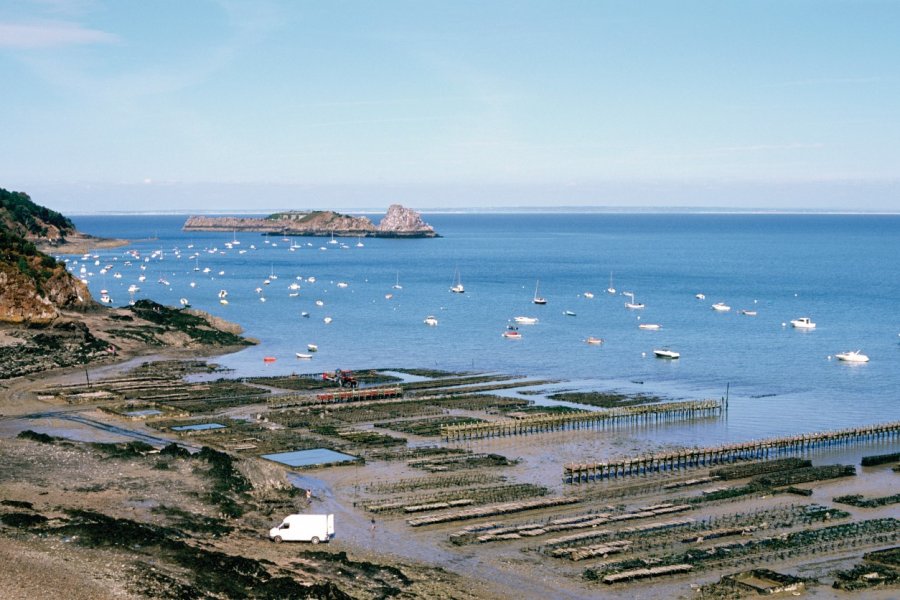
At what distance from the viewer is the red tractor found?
90.2 metres

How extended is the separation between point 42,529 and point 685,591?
27.1 meters

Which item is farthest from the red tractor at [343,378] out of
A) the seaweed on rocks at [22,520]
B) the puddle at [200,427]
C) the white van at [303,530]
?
the seaweed on rocks at [22,520]

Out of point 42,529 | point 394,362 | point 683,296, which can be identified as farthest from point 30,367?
point 683,296

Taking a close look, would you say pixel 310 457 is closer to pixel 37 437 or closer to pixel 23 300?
pixel 37 437

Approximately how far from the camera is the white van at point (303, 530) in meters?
46.1

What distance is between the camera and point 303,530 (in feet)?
152

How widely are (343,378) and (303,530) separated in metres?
44.6

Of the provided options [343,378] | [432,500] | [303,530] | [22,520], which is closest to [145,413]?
[343,378]

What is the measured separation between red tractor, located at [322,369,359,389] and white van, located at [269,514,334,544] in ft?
139

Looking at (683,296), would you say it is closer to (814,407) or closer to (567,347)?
(567,347)

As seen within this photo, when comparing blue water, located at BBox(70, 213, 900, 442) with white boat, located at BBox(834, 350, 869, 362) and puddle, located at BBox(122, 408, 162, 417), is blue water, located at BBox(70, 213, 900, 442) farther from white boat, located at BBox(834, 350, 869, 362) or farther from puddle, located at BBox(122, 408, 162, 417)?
puddle, located at BBox(122, 408, 162, 417)

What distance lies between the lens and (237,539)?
45594 mm

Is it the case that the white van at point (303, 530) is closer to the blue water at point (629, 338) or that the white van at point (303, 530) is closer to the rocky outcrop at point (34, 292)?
the blue water at point (629, 338)

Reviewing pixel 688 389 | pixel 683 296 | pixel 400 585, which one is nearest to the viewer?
pixel 400 585
